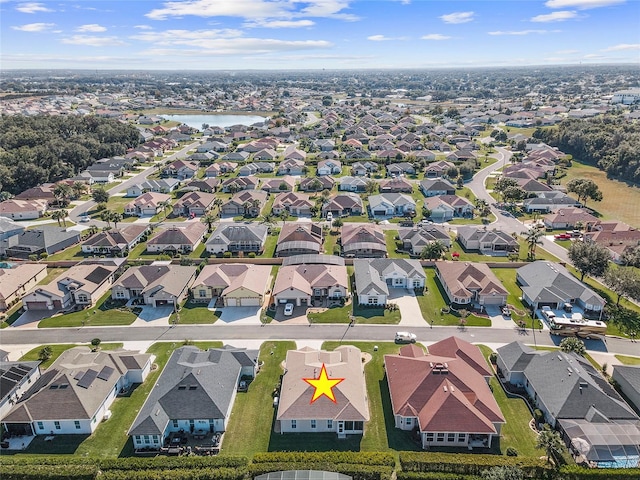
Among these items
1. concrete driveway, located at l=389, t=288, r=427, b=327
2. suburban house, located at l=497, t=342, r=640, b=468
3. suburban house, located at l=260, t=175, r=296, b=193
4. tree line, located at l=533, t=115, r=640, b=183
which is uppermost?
tree line, located at l=533, t=115, r=640, b=183

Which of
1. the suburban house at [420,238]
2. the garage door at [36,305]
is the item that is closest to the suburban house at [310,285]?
the suburban house at [420,238]

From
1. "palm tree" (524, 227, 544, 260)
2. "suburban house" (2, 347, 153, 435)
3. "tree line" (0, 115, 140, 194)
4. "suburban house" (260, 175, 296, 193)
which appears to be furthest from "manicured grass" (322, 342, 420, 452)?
"tree line" (0, 115, 140, 194)

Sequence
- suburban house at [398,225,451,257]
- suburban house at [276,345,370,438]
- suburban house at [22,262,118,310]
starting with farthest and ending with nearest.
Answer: suburban house at [398,225,451,257]
suburban house at [22,262,118,310]
suburban house at [276,345,370,438]

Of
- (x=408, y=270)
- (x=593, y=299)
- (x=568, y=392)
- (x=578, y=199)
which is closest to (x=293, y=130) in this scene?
(x=578, y=199)

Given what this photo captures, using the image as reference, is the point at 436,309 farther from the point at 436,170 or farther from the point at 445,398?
the point at 436,170

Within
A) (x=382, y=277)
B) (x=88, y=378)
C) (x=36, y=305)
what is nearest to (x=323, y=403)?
(x=88, y=378)

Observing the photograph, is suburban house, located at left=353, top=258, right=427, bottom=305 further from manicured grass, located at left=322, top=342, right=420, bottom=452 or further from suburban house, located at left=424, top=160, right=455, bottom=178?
suburban house, located at left=424, top=160, right=455, bottom=178
